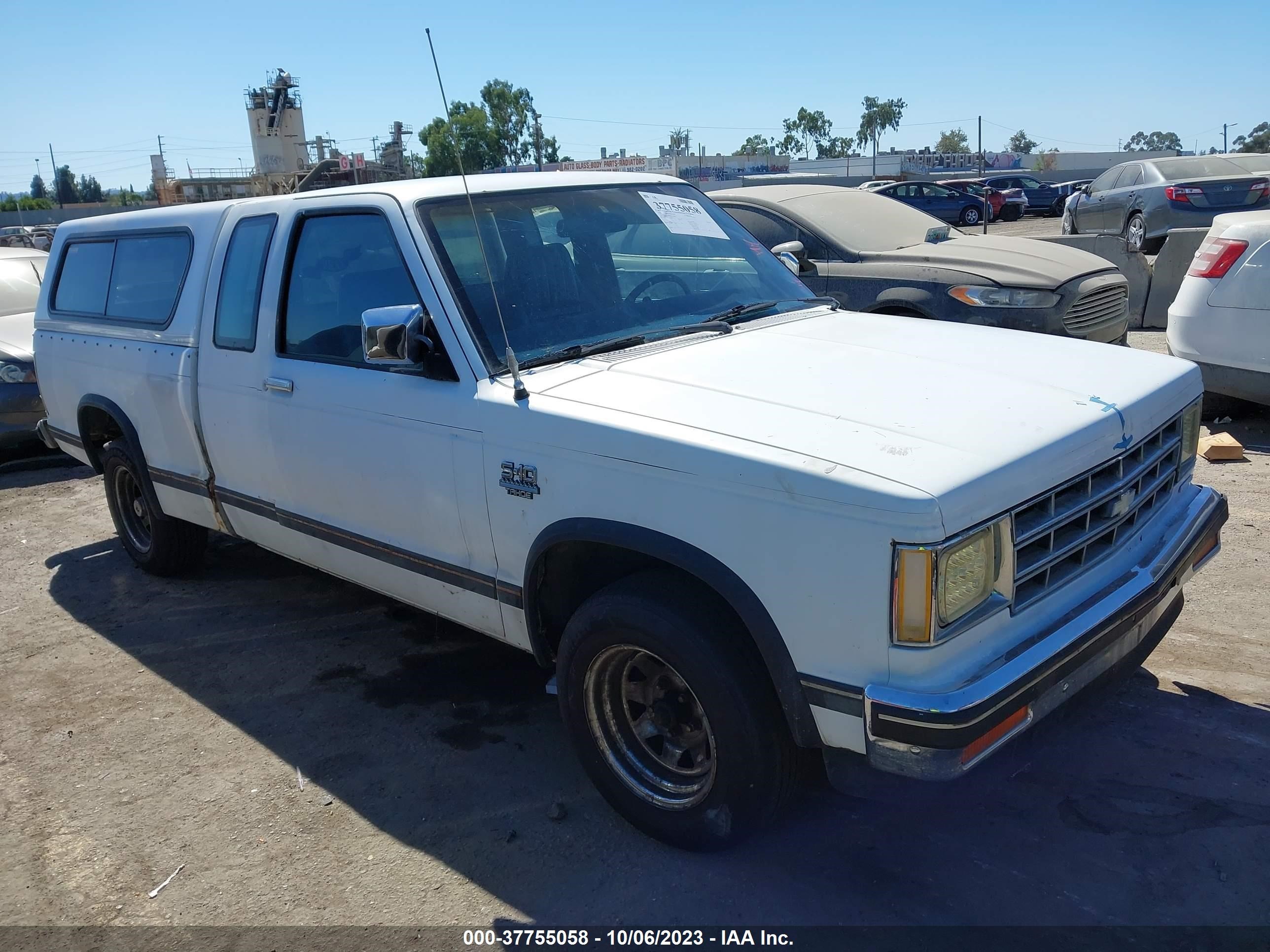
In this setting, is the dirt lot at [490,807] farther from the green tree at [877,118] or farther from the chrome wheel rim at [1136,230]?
the green tree at [877,118]

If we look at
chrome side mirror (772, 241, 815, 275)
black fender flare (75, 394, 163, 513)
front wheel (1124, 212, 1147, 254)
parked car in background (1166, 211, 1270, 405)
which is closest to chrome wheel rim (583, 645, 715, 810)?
chrome side mirror (772, 241, 815, 275)

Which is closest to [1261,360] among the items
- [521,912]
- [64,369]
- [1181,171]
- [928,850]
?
[928,850]

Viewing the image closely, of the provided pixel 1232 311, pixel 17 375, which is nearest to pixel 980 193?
pixel 1232 311

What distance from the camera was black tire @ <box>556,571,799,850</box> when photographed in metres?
2.71

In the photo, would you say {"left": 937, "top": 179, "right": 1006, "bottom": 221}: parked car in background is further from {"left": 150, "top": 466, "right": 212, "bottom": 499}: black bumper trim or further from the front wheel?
{"left": 150, "top": 466, "right": 212, "bottom": 499}: black bumper trim

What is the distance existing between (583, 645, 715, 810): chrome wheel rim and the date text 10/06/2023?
1.20 feet

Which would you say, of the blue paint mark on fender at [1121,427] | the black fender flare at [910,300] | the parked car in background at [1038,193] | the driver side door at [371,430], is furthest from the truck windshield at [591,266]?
the parked car in background at [1038,193]

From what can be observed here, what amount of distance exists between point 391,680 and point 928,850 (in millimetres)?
2382

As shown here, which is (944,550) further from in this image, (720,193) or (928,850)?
(720,193)

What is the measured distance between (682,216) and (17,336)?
6843 millimetres

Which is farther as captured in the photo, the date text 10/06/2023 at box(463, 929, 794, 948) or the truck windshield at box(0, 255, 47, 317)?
the truck windshield at box(0, 255, 47, 317)

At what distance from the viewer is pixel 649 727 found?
3.09m

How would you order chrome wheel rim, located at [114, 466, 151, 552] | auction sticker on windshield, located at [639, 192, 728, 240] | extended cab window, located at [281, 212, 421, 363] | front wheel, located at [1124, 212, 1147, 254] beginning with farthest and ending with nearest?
1. front wheel, located at [1124, 212, 1147, 254]
2. chrome wheel rim, located at [114, 466, 151, 552]
3. auction sticker on windshield, located at [639, 192, 728, 240]
4. extended cab window, located at [281, 212, 421, 363]

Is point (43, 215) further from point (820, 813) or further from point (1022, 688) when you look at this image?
point (1022, 688)
